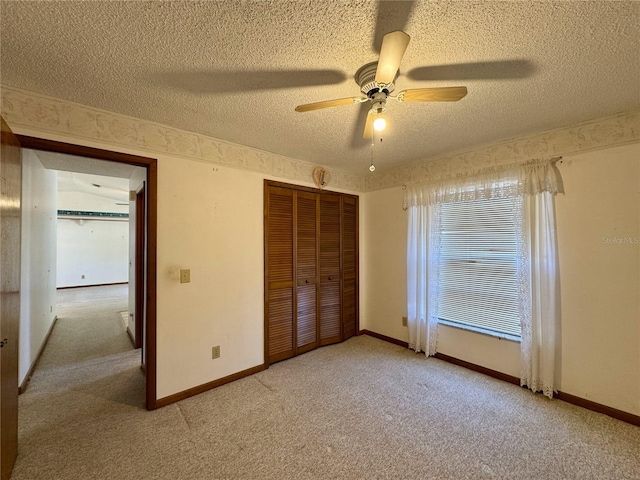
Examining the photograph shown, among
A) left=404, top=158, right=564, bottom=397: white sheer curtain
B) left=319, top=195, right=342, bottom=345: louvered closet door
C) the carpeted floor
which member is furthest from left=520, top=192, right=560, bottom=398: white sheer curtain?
left=319, top=195, right=342, bottom=345: louvered closet door

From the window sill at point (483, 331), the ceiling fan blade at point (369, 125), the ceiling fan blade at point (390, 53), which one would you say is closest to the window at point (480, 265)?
the window sill at point (483, 331)

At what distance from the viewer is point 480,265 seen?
284cm

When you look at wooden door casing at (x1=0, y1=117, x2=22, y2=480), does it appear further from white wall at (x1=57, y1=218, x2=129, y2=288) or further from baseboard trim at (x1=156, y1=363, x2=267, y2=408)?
white wall at (x1=57, y1=218, x2=129, y2=288)

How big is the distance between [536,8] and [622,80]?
1.06 m

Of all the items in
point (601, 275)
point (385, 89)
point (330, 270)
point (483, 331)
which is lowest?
point (483, 331)

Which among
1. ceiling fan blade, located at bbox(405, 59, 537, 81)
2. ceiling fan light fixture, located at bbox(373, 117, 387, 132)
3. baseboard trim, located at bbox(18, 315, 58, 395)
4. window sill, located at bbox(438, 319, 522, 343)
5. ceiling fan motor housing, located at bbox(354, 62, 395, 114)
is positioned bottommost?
baseboard trim, located at bbox(18, 315, 58, 395)

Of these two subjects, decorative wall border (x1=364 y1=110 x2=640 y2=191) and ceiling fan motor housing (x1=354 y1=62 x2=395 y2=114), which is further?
decorative wall border (x1=364 y1=110 x2=640 y2=191)

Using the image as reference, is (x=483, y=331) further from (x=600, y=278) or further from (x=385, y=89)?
(x=385, y=89)

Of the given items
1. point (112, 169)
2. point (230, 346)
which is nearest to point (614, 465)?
point (230, 346)

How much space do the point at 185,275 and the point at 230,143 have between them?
1.38 metres

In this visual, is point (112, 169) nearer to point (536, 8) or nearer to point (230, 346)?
point (230, 346)

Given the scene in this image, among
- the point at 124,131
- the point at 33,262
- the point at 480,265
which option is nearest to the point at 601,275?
the point at 480,265

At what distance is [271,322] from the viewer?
3.01 metres

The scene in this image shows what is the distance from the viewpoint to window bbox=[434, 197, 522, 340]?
8.60 feet
